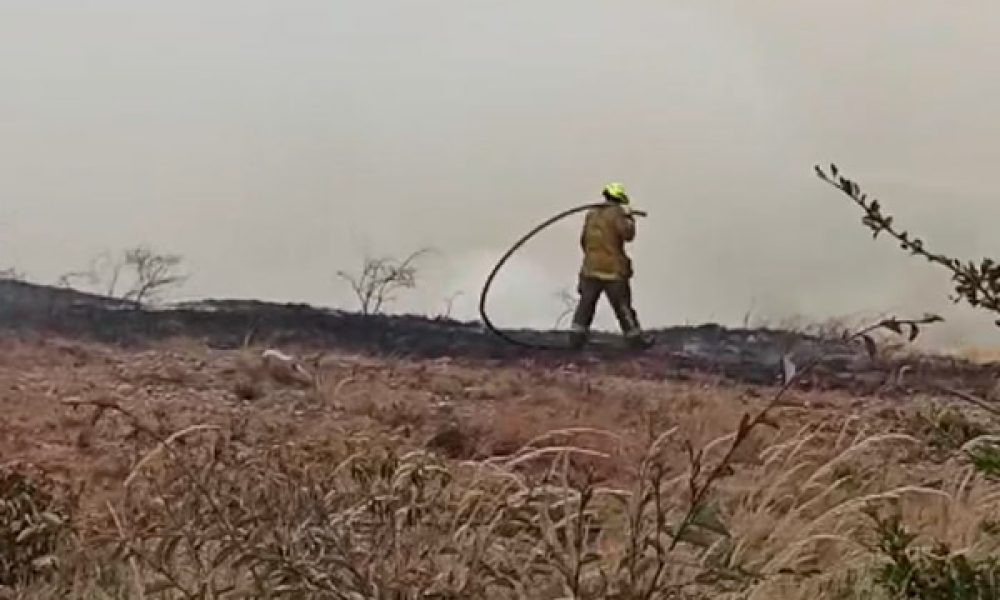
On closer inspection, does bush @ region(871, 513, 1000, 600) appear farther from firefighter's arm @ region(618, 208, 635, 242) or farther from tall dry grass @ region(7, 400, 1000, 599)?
firefighter's arm @ region(618, 208, 635, 242)

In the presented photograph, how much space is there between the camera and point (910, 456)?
7.18 m

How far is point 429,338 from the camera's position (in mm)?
16797

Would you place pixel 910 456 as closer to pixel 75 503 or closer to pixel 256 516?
pixel 75 503

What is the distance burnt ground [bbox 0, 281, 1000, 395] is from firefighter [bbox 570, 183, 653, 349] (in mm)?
274

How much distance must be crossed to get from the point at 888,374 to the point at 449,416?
521cm

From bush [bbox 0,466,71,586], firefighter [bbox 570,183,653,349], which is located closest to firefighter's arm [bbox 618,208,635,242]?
firefighter [bbox 570,183,653,349]

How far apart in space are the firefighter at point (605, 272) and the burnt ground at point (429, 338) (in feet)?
0.90

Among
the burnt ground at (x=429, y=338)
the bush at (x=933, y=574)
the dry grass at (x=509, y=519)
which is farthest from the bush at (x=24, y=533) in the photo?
the burnt ground at (x=429, y=338)

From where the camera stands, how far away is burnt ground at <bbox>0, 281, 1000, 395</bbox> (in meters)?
14.5

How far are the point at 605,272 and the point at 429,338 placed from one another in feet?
5.69

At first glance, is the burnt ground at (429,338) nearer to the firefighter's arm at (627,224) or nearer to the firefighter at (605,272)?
the firefighter at (605,272)

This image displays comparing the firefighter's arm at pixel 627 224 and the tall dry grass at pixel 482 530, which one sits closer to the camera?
the tall dry grass at pixel 482 530

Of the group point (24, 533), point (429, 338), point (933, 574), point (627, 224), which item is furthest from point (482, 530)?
point (429, 338)

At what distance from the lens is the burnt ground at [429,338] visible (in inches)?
572
